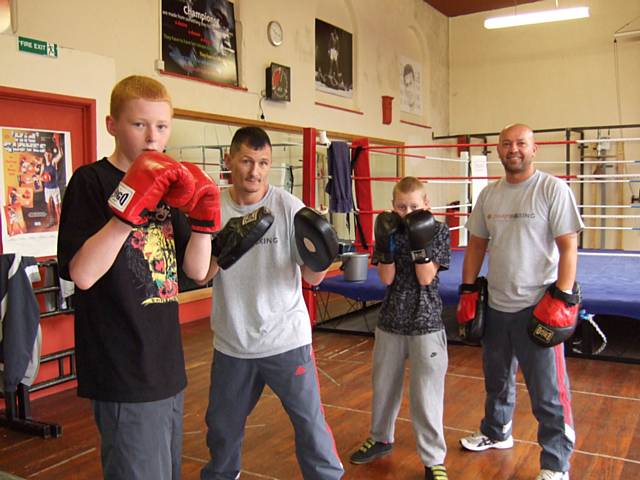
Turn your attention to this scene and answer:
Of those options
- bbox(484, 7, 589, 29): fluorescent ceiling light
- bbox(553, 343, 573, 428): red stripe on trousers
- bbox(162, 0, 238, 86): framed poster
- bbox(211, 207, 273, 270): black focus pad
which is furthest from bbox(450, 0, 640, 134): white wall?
bbox(211, 207, 273, 270): black focus pad

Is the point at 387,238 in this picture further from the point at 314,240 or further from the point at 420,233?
the point at 314,240

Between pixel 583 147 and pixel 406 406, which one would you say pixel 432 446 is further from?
pixel 583 147

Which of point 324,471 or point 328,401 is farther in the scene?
point 328,401

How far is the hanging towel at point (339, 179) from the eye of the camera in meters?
5.00

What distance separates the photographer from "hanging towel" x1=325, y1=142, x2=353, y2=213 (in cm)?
500

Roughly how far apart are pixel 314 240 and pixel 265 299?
0.24m

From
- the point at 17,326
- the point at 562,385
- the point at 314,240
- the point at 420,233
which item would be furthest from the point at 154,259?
the point at 17,326

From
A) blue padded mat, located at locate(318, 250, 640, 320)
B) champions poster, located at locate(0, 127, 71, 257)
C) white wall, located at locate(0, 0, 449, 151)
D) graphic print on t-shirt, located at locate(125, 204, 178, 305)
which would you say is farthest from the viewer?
white wall, located at locate(0, 0, 449, 151)

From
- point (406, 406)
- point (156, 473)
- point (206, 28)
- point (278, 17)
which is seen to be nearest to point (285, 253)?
point (156, 473)

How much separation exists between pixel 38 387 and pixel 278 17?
14.4 ft

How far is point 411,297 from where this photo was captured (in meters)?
2.34

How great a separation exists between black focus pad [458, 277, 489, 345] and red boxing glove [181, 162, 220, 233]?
4.55ft

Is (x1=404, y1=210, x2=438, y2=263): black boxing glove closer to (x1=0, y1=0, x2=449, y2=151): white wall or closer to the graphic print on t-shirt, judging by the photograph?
the graphic print on t-shirt

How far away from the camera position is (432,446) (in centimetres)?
229
